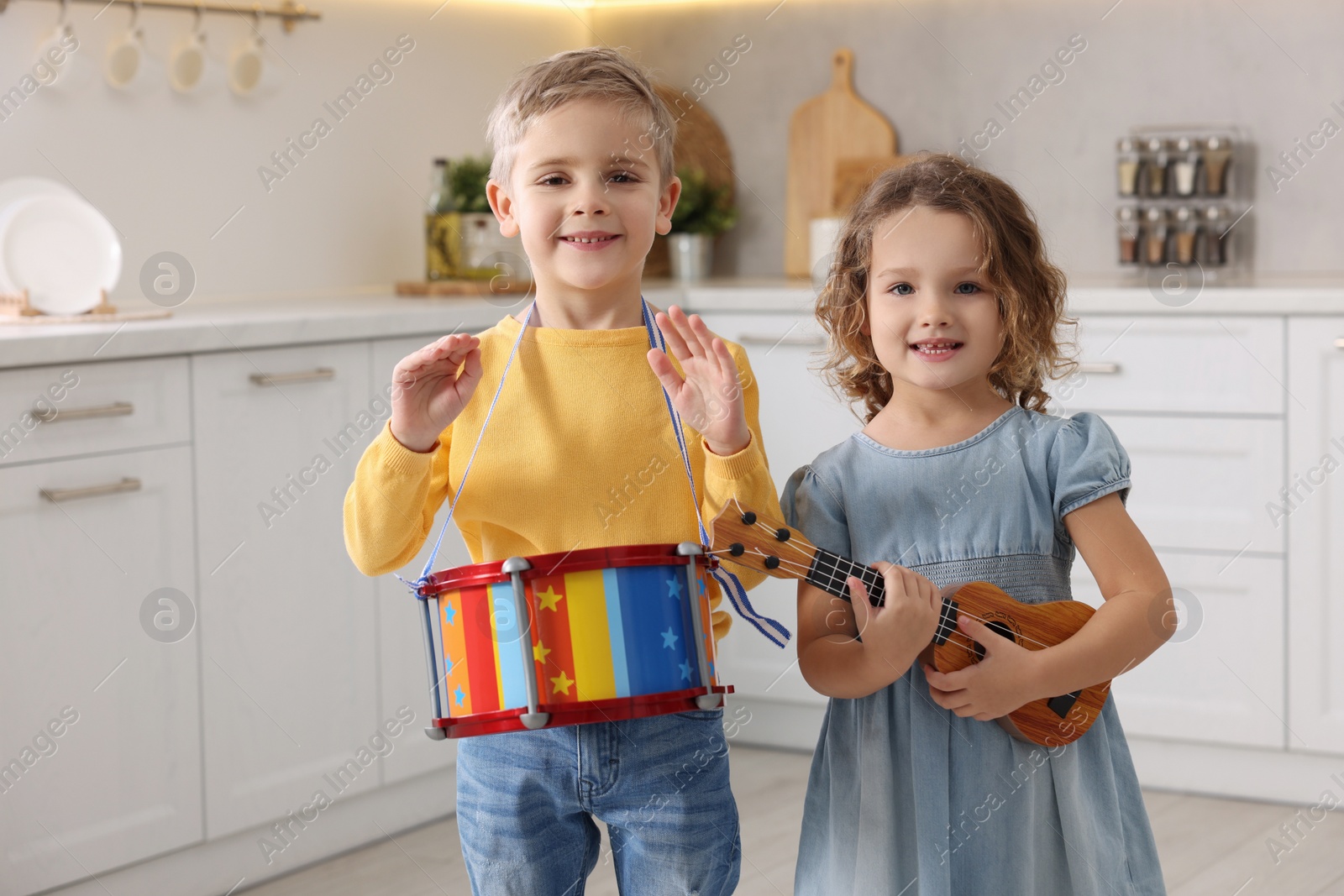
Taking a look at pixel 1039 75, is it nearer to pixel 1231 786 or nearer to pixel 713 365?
pixel 1231 786

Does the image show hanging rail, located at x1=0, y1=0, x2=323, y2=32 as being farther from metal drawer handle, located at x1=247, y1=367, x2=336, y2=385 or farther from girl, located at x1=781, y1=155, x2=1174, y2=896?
girl, located at x1=781, y1=155, x2=1174, y2=896

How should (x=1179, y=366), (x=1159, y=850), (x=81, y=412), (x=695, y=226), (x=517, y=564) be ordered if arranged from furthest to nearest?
1. (x=695, y=226)
2. (x=1179, y=366)
3. (x=1159, y=850)
4. (x=81, y=412)
5. (x=517, y=564)

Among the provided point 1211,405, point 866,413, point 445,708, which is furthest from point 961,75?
point 445,708

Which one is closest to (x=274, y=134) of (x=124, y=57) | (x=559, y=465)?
(x=124, y=57)

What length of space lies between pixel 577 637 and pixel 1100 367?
1736 mm

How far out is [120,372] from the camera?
196cm

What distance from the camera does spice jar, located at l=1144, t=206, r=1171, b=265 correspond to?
2910 millimetres

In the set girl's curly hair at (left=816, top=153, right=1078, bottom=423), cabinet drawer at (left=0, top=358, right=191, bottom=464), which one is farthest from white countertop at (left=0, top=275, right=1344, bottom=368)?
girl's curly hair at (left=816, top=153, right=1078, bottom=423)

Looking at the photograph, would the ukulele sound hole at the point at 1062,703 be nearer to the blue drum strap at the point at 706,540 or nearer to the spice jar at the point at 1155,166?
the blue drum strap at the point at 706,540

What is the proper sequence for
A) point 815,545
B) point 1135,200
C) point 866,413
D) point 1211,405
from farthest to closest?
point 1135,200 < point 1211,405 < point 866,413 < point 815,545

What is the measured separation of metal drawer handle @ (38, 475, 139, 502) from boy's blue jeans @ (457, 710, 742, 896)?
101 cm

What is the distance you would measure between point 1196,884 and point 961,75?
186 centimetres

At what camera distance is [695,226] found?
331 centimetres

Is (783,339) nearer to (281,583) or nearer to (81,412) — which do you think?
(281,583)
